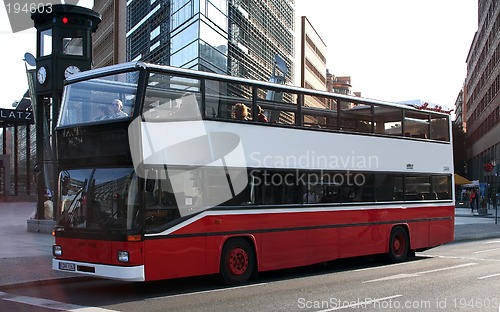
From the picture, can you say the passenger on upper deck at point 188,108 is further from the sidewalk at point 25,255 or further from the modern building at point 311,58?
the modern building at point 311,58

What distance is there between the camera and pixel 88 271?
11.0m

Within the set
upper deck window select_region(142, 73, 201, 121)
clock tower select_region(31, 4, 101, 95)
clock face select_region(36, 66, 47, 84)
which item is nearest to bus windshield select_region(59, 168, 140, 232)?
upper deck window select_region(142, 73, 201, 121)

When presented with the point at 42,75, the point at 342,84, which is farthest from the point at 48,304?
the point at 342,84

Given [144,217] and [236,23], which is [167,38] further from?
[144,217]

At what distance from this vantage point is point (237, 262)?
12.5m

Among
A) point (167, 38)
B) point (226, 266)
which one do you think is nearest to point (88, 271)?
point (226, 266)

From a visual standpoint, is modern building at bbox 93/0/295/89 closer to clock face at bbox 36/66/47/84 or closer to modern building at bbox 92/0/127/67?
modern building at bbox 92/0/127/67

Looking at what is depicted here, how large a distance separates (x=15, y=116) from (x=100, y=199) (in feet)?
143

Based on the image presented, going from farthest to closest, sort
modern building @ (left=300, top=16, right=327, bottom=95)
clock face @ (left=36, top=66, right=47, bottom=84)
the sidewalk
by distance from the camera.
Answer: modern building @ (left=300, top=16, right=327, bottom=95) → clock face @ (left=36, top=66, right=47, bottom=84) → the sidewalk

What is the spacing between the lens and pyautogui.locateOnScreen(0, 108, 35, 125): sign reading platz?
5069 cm

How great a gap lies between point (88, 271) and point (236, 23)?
1173 inches

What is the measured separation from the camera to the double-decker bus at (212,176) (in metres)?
10.9

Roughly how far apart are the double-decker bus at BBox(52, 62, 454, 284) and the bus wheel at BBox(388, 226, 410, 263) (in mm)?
145

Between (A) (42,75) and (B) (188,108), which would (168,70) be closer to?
(B) (188,108)
